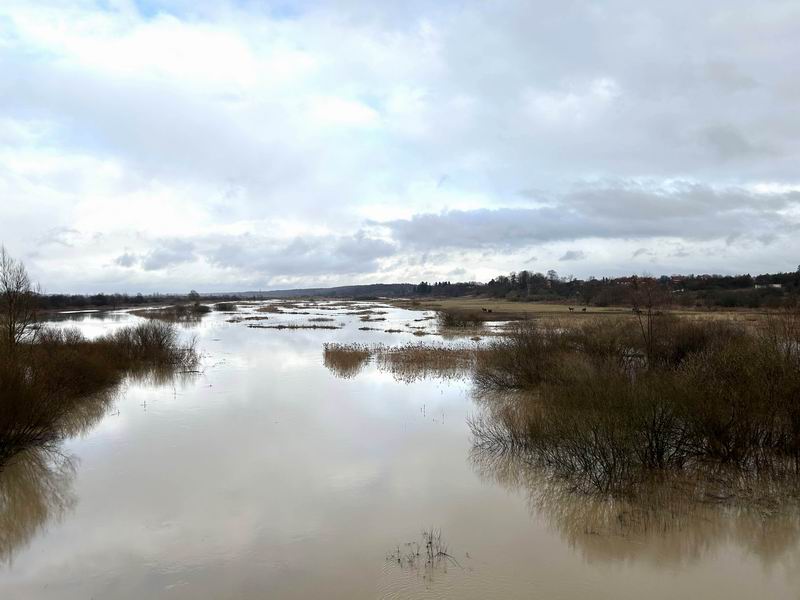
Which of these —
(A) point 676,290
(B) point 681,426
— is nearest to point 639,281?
(B) point 681,426

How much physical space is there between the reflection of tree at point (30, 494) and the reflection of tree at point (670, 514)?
27.2 feet

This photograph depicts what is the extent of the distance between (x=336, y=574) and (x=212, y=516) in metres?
2.95

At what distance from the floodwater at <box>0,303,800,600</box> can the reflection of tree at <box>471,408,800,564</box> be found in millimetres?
37

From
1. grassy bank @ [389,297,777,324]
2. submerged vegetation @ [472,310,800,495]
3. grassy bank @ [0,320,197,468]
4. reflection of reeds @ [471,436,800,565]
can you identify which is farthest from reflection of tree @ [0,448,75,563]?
grassy bank @ [389,297,777,324]

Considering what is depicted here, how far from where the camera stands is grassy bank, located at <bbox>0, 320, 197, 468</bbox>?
11.6 meters

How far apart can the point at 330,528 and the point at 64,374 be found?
13768mm

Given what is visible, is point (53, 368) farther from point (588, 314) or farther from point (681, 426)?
point (588, 314)

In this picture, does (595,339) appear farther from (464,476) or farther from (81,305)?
(81,305)

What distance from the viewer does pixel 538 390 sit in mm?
17766

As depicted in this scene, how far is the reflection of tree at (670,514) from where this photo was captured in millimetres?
7539

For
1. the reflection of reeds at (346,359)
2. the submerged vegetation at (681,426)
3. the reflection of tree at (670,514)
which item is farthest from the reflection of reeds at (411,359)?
the reflection of tree at (670,514)

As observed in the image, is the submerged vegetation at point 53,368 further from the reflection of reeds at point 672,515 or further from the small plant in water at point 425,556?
the reflection of reeds at point 672,515

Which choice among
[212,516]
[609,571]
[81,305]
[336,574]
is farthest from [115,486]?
[81,305]

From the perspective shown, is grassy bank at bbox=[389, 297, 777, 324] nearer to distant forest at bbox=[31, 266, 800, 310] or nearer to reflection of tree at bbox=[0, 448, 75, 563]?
distant forest at bbox=[31, 266, 800, 310]
